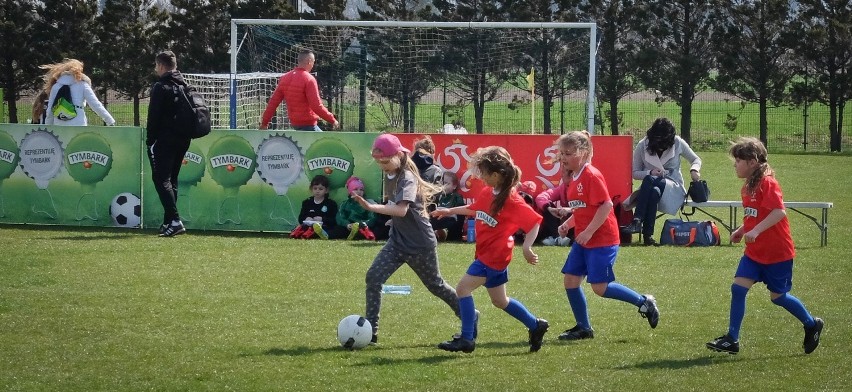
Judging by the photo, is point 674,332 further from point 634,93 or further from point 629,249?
point 634,93

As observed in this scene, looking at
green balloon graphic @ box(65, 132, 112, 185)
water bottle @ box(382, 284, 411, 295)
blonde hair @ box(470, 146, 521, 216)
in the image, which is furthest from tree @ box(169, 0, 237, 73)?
blonde hair @ box(470, 146, 521, 216)

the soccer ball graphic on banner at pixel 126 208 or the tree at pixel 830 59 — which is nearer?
the soccer ball graphic on banner at pixel 126 208

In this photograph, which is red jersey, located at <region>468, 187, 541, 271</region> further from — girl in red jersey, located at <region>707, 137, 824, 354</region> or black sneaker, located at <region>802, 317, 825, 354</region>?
black sneaker, located at <region>802, 317, 825, 354</region>

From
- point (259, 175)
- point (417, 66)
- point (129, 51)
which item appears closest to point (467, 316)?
point (259, 175)

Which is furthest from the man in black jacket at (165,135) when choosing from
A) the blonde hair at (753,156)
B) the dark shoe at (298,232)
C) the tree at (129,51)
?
the tree at (129,51)

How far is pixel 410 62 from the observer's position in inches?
891

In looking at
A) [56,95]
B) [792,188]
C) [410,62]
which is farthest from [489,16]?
[56,95]

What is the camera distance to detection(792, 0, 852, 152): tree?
30.6 meters

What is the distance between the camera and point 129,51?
3125 cm

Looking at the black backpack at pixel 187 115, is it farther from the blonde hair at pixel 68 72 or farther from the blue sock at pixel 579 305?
the blue sock at pixel 579 305

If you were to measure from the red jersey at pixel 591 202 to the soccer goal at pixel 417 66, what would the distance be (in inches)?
515

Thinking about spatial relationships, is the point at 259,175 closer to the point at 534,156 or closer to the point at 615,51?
the point at 534,156

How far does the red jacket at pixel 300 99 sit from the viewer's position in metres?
14.6

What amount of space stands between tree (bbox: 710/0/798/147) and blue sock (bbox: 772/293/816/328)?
2445 cm
